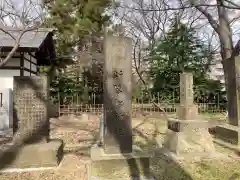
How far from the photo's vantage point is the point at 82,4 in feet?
56.1

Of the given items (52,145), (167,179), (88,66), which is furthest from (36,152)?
(88,66)

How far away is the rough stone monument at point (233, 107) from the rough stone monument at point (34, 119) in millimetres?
4685

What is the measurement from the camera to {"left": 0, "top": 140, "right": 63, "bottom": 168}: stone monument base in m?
5.59

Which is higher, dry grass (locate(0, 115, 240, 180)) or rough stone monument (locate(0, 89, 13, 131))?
rough stone monument (locate(0, 89, 13, 131))

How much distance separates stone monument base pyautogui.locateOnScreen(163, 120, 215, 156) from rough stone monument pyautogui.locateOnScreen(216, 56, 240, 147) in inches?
39.6

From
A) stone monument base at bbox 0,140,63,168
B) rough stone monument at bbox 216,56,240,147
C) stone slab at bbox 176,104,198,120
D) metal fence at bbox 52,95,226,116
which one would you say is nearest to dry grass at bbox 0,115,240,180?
stone monument base at bbox 0,140,63,168

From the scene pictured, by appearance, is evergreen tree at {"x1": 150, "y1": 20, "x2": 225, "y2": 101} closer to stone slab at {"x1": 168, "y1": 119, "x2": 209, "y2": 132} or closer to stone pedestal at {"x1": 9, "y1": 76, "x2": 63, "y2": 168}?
stone slab at {"x1": 168, "y1": 119, "x2": 209, "y2": 132}

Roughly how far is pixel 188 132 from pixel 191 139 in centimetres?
19

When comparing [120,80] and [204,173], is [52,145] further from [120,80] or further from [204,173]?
[204,173]

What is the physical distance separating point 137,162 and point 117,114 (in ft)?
3.20

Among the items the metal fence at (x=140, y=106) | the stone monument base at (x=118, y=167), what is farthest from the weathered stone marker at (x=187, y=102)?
the metal fence at (x=140, y=106)

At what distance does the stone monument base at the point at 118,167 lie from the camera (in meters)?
4.74

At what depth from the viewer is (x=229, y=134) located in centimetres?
749

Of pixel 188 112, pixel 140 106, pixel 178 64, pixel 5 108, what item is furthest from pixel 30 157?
pixel 178 64
